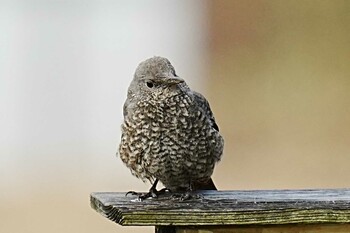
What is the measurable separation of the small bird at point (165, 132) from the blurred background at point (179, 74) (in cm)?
130

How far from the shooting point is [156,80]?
2.04 meters

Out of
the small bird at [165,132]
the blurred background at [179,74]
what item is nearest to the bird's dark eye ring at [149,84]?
the small bird at [165,132]

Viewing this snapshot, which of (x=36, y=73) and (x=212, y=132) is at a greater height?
(x=36, y=73)

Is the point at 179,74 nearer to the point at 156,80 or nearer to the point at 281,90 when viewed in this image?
the point at 281,90

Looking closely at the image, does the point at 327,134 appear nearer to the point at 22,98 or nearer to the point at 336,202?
the point at 22,98

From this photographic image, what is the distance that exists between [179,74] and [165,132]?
141cm

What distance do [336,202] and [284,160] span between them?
1664 millimetres

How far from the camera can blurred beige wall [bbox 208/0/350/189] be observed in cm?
346

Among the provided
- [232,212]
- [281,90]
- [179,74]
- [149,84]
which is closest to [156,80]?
[149,84]

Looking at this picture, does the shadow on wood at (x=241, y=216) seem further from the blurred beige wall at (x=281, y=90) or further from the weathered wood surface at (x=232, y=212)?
the blurred beige wall at (x=281, y=90)

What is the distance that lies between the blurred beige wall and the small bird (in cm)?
132

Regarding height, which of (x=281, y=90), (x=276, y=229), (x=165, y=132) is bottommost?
(x=276, y=229)

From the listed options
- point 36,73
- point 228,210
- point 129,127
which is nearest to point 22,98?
point 36,73

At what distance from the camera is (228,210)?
1.78 metres
